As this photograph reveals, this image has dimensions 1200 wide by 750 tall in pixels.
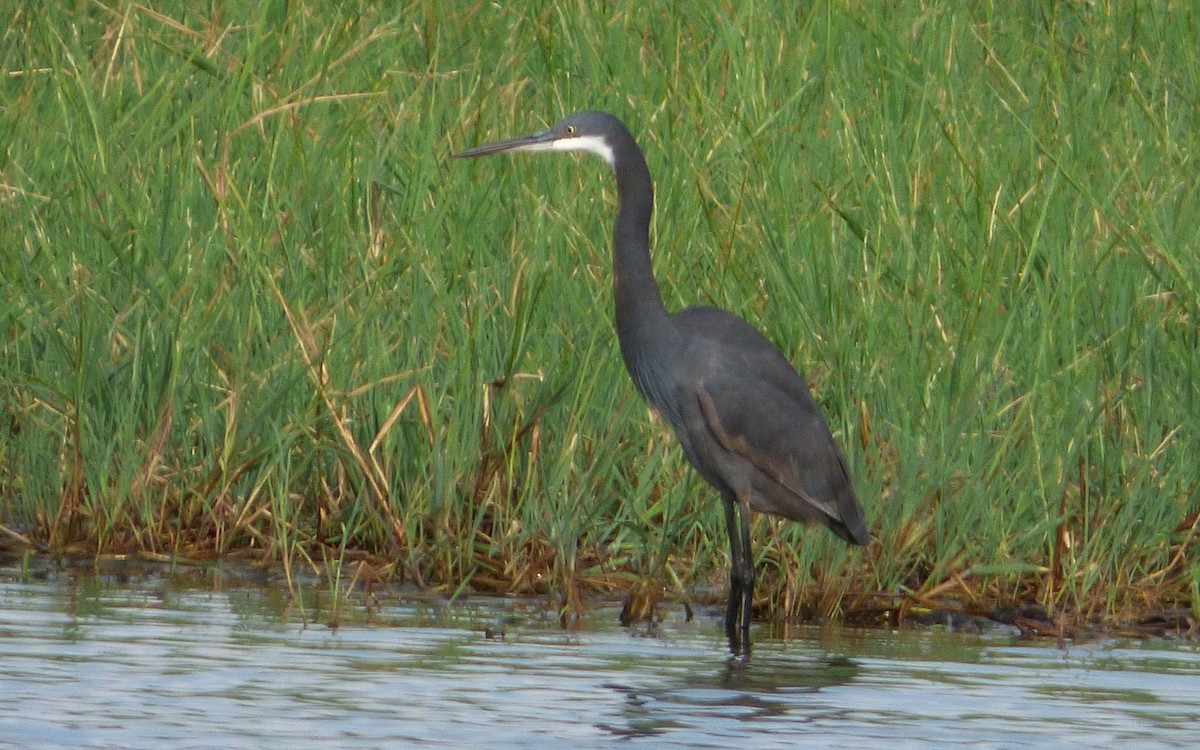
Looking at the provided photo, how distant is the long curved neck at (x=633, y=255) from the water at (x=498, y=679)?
0.85 metres

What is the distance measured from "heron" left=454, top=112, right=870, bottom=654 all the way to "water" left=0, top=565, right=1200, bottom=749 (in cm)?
40

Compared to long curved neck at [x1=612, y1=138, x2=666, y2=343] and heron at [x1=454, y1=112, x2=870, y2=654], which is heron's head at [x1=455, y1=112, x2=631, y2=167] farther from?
heron at [x1=454, y1=112, x2=870, y2=654]

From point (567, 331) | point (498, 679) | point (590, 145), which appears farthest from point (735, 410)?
point (498, 679)

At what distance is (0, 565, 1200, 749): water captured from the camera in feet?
14.1

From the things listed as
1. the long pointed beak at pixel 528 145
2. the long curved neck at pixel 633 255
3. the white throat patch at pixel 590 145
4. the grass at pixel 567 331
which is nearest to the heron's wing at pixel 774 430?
the grass at pixel 567 331

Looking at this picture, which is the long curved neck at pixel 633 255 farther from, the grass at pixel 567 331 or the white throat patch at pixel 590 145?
the grass at pixel 567 331

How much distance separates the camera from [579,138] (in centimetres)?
651

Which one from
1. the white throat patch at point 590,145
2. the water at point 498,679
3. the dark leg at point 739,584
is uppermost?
the white throat patch at point 590,145

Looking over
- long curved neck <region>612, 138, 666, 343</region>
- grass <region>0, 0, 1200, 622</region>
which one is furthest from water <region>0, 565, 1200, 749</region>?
long curved neck <region>612, 138, 666, 343</region>

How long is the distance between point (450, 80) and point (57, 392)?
11.2ft

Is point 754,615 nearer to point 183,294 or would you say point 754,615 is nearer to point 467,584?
point 467,584

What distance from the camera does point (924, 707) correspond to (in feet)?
15.2

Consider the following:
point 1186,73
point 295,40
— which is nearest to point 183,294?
point 295,40

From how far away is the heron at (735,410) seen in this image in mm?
5906
